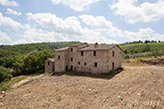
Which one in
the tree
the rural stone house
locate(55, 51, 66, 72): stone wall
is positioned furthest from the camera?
the tree

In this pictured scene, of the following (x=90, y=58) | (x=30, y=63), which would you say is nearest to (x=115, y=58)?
(x=90, y=58)

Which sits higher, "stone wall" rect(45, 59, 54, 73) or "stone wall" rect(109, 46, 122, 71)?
"stone wall" rect(109, 46, 122, 71)

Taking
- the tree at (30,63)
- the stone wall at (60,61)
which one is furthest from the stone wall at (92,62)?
the tree at (30,63)

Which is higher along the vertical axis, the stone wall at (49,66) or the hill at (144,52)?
the hill at (144,52)

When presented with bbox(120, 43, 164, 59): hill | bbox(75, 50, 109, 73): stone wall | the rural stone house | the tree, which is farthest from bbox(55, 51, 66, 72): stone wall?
bbox(120, 43, 164, 59): hill

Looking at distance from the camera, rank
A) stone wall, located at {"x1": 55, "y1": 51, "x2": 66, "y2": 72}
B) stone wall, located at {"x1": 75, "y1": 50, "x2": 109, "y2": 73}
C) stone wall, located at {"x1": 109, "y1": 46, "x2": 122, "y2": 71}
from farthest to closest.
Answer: stone wall, located at {"x1": 55, "y1": 51, "x2": 66, "y2": 72} → stone wall, located at {"x1": 109, "y1": 46, "x2": 122, "y2": 71} → stone wall, located at {"x1": 75, "y1": 50, "x2": 109, "y2": 73}

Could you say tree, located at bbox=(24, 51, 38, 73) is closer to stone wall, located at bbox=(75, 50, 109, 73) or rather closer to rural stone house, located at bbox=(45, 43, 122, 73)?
rural stone house, located at bbox=(45, 43, 122, 73)

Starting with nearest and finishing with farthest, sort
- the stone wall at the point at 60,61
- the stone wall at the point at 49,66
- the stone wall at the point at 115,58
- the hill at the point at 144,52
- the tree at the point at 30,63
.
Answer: the stone wall at the point at 115,58 < the stone wall at the point at 60,61 < the stone wall at the point at 49,66 < the hill at the point at 144,52 < the tree at the point at 30,63

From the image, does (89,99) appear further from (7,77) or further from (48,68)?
(7,77)

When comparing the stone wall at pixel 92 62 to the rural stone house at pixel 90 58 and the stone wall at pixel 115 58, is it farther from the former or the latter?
the stone wall at pixel 115 58

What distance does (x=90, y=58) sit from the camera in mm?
18672

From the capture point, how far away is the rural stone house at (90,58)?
17125mm

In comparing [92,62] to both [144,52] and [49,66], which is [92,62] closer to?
[49,66]

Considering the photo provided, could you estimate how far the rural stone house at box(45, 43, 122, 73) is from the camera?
56.2 feet
